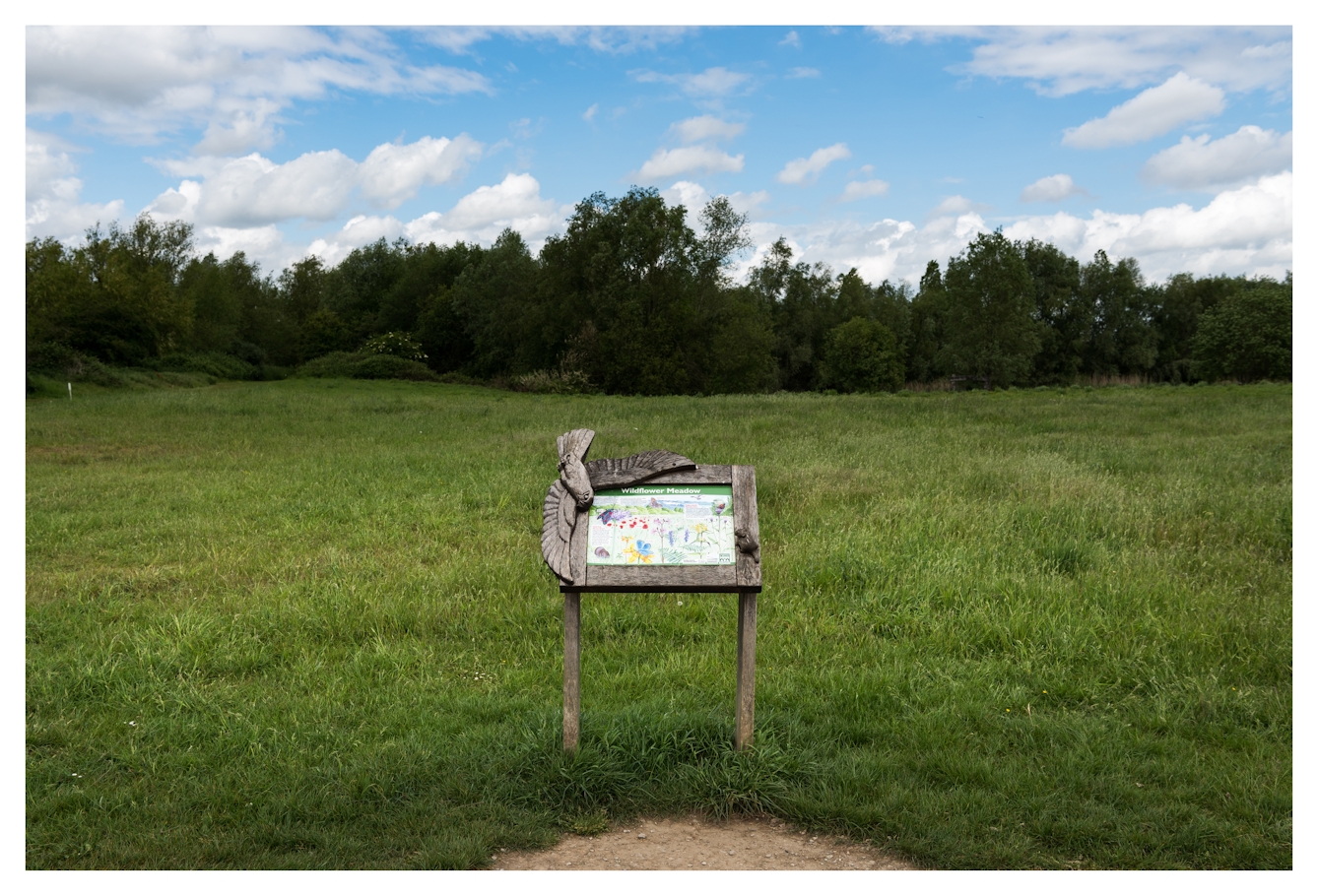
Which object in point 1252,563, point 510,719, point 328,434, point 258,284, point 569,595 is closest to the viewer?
point 569,595

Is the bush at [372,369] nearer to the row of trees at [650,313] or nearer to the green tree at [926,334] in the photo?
the row of trees at [650,313]

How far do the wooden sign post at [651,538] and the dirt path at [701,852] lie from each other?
57 centimetres

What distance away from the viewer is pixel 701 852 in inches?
168

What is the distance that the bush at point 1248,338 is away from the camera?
53.8 metres

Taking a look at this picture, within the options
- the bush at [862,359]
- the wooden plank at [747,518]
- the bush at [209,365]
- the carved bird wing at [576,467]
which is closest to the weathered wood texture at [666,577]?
the wooden plank at [747,518]

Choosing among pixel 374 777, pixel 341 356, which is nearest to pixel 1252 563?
pixel 374 777

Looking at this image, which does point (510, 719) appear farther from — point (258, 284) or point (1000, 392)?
point (258, 284)

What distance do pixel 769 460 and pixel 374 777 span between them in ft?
33.1

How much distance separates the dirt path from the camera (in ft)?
13.7

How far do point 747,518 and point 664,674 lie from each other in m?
1.85

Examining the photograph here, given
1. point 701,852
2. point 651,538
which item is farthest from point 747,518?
point 701,852

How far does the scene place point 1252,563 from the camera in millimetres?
8734

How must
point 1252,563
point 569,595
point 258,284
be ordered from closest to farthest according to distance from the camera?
point 569,595, point 1252,563, point 258,284

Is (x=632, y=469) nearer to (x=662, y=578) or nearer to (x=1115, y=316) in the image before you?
(x=662, y=578)
